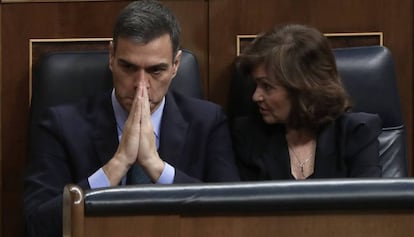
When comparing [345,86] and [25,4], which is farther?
[25,4]

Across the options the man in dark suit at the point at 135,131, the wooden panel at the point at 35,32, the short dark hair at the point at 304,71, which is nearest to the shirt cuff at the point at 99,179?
the man in dark suit at the point at 135,131

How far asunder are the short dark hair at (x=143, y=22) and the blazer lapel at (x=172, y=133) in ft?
0.62

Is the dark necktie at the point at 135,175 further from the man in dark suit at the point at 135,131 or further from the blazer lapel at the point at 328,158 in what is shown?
the blazer lapel at the point at 328,158

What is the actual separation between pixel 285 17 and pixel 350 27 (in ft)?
0.63

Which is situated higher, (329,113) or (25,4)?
(25,4)

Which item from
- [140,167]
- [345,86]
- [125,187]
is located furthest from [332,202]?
[345,86]

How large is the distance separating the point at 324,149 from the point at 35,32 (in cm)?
90

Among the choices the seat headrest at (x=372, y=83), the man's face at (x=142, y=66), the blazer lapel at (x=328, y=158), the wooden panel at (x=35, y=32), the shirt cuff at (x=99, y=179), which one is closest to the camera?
the shirt cuff at (x=99, y=179)

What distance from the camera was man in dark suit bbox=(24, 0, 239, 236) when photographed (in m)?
1.85

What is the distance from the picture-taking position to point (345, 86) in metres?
2.21

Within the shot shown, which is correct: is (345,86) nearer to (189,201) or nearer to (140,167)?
(140,167)

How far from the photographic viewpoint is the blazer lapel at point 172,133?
198 centimetres

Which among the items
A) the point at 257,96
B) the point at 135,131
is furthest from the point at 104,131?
the point at 257,96

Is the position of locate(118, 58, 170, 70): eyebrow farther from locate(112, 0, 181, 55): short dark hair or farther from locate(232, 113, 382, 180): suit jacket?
locate(232, 113, 382, 180): suit jacket
